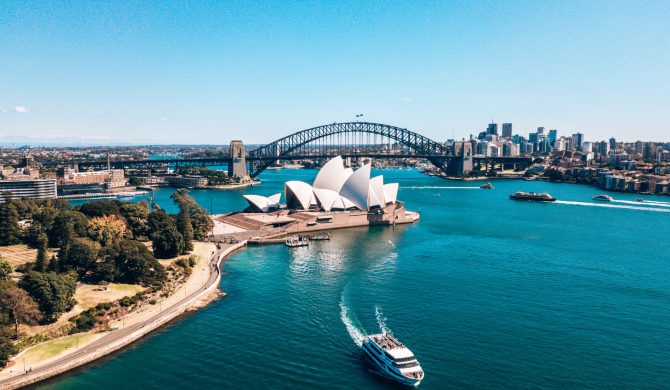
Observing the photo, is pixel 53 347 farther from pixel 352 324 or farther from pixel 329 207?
pixel 329 207

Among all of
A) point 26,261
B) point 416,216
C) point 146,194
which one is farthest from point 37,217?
point 146,194

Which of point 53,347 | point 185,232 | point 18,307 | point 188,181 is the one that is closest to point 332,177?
point 185,232

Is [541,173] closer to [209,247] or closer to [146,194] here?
[146,194]

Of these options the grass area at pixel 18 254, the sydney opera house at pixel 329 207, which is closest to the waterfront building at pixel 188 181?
the sydney opera house at pixel 329 207

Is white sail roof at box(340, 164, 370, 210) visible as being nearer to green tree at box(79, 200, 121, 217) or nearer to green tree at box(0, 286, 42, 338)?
green tree at box(79, 200, 121, 217)

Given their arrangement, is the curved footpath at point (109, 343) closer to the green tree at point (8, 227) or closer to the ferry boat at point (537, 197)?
the green tree at point (8, 227)

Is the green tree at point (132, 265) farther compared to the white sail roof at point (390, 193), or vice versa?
the white sail roof at point (390, 193)
